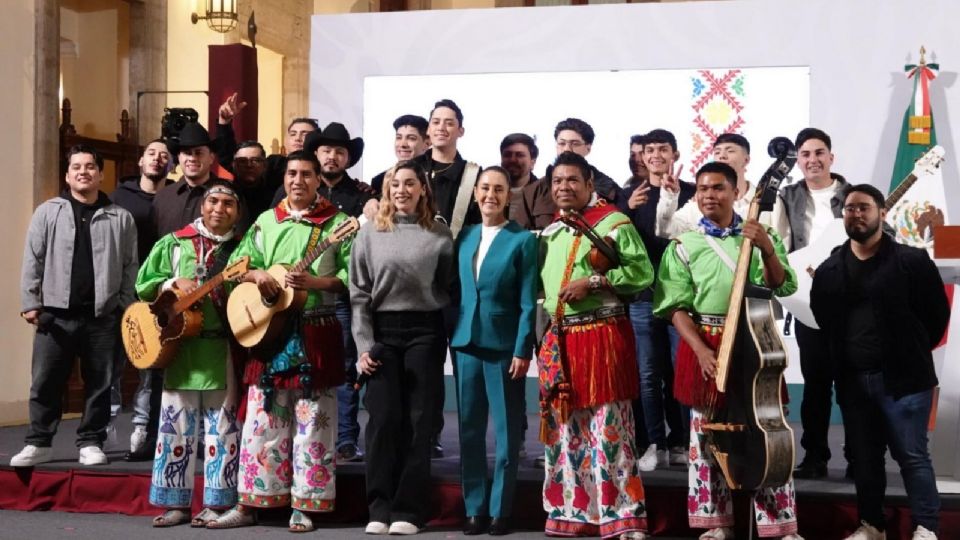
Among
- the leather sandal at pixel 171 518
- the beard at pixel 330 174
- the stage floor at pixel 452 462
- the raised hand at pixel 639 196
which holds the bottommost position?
the leather sandal at pixel 171 518

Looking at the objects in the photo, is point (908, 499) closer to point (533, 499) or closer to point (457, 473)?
point (533, 499)

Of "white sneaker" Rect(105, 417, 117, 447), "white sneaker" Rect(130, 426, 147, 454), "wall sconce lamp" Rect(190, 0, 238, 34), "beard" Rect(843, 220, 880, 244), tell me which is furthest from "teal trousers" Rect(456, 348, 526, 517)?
"wall sconce lamp" Rect(190, 0, 238, 34)

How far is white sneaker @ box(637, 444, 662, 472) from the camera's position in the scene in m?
5.89

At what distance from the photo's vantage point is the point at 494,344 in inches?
211

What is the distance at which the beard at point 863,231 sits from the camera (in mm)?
5043

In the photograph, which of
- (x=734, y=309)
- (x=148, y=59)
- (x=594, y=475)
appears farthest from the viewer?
(x=148, y=59)

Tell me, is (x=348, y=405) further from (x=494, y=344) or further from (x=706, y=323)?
(x=706, y=323)

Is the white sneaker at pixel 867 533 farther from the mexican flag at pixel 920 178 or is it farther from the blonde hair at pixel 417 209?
the mexican flag at pixel 920 178

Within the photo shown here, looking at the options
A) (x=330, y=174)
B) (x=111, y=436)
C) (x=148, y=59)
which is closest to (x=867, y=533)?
(x=330, y=174)

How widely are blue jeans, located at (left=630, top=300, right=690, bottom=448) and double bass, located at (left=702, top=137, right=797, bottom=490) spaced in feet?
3.35

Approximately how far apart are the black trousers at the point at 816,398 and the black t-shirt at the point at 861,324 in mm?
666

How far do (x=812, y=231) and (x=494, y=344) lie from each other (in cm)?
190

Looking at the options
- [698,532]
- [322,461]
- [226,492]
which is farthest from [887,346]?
[226,492]

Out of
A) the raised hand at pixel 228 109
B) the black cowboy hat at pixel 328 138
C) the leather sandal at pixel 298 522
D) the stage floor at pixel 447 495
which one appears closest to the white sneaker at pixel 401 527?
the stage floor at pixel 447 495
